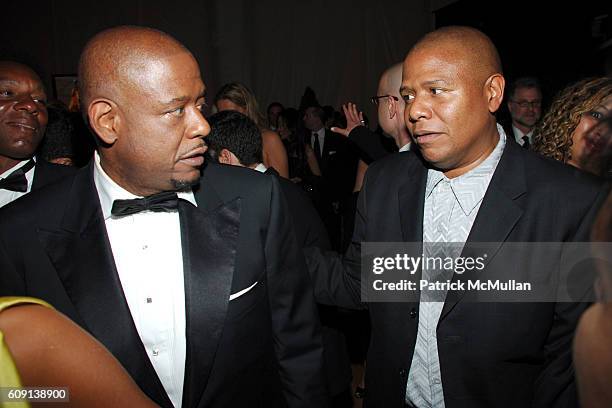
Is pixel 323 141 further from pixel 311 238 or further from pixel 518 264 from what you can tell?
pixel 518 264

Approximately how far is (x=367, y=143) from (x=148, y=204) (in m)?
2.18

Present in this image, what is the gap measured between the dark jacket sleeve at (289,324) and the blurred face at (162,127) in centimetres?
35

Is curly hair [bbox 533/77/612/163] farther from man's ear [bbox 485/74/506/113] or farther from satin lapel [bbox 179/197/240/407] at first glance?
satin lapel [bbox 179/197/240/407]

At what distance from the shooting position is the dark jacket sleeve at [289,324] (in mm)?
1664

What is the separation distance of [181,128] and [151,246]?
411 millimetres

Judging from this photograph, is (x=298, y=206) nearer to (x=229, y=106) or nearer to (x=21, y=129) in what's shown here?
(x=21, y=129)

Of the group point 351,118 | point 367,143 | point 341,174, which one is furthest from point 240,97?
point 341,174

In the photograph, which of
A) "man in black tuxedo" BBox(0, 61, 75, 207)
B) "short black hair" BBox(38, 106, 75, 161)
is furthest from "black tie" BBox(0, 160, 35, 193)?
"short black hair" BBox(38, 106, 75, 161)

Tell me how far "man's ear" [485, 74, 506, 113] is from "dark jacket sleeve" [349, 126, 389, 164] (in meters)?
1.68

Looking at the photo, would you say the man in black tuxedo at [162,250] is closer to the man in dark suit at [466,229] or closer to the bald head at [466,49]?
the man in dark suit at [466,229]

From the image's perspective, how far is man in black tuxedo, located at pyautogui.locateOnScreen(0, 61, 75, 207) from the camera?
253cm

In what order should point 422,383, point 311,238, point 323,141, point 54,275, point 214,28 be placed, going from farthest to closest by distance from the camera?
1. point 214,28
2. point 323,141
3. point 311,238
4. point 422,383
5. point 54,275

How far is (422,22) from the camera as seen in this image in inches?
456

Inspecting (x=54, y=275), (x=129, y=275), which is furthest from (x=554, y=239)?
(x=54, y=275)
